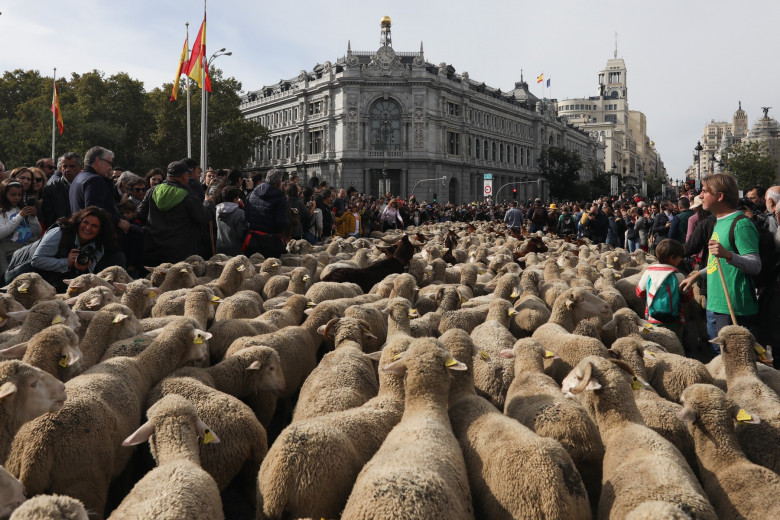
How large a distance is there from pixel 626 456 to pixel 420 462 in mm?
1147

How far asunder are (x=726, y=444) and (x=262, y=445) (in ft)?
8.12

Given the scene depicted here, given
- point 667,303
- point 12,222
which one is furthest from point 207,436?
point 12,222

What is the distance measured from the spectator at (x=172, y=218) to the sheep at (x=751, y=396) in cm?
602

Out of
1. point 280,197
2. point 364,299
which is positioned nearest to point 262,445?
point 364,299

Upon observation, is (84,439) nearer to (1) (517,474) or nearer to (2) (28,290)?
(1) (517,474)

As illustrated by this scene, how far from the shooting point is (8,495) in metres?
2.36

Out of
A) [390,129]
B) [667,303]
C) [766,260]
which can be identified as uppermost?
[390,129]

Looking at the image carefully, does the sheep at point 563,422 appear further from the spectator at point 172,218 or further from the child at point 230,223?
the child at point 230,223

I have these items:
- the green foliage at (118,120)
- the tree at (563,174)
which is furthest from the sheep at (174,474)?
the tree at (563,174)

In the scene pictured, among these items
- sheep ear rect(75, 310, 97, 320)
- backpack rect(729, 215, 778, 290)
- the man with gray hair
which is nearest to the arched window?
the man with gray hair

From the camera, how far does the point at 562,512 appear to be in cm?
261

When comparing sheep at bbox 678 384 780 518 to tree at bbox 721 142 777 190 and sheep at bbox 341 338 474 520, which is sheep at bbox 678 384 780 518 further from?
tree at bbox 721 142 777 190

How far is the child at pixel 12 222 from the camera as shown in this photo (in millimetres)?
6594

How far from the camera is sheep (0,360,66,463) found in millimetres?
2854
